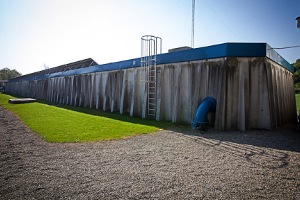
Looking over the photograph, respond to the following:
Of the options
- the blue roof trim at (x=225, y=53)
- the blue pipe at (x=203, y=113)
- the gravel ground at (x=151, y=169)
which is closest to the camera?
the gravel ground at (x=151, y=169)

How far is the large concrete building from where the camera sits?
26.6 feet

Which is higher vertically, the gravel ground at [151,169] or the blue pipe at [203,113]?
the blue pipe at [203,113]

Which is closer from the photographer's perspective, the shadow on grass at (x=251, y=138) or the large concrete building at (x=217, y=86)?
the shadow on grass at (x=251, y=138)

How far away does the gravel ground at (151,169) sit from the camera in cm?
297

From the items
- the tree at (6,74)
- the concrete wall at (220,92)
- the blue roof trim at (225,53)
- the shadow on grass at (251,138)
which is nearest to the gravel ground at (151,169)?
the shadow on grass at (251,138)

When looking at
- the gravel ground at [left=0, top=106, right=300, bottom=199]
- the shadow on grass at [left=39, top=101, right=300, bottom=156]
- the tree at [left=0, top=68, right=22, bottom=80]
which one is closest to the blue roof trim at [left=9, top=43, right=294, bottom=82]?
the shadow on grass at [left=39, top=101, right=300, bottom=156]

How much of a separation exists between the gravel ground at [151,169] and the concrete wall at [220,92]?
6.38 ft

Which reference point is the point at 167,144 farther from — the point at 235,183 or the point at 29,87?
the point at 29,87

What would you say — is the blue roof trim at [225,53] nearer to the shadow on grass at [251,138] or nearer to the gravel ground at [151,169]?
the shadow on grass at [251,138]

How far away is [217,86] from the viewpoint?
8.41 m

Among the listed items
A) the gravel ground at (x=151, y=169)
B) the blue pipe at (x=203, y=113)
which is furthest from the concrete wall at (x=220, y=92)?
the gravel ground at (x=151, y=169)

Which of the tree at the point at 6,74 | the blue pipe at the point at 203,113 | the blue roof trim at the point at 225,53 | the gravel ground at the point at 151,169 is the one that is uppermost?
the tree at the point at 6,74

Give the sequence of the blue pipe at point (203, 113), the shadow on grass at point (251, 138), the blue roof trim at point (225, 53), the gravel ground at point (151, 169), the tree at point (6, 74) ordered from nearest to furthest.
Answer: the gravel ground at point (151, 169)
the shadow on grass at point (251, 138)
the blue pipe at point (203, 113)
the blue roof trim at point (225, 53)
the tree at point (6, 74)

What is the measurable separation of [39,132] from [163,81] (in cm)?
686
